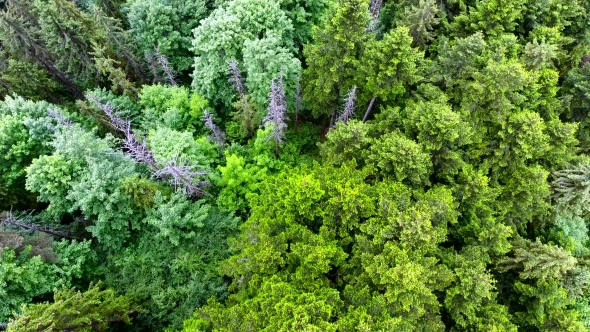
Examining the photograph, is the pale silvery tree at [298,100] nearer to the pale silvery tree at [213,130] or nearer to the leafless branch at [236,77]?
the leafless branch at [236,77]

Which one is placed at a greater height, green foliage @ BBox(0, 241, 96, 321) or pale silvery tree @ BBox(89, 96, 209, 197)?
pale silvery tree @ BBox(89, 96, 209, 197)

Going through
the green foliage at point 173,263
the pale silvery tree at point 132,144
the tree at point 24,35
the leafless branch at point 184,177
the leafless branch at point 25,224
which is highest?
the tree at point 24,35

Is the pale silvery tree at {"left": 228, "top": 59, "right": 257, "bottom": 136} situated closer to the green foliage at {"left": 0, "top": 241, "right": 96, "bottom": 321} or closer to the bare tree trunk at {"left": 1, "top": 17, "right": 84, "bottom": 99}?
the green foliage at {"left": 0, "top": 241, "right": 96, "bottom": 321}

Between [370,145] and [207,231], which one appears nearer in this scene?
[370,145]

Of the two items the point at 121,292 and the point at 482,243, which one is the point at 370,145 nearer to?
the point at 482,243

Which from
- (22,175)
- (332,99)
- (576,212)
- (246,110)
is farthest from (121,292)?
(576,212)

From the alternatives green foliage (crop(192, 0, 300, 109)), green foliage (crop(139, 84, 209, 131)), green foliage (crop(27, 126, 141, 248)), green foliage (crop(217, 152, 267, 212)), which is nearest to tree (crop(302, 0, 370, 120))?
green foliage (crop(192, 0, 300, 109))

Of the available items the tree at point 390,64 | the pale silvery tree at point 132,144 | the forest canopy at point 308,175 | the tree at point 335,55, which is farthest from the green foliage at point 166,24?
the tree at point 390,64
